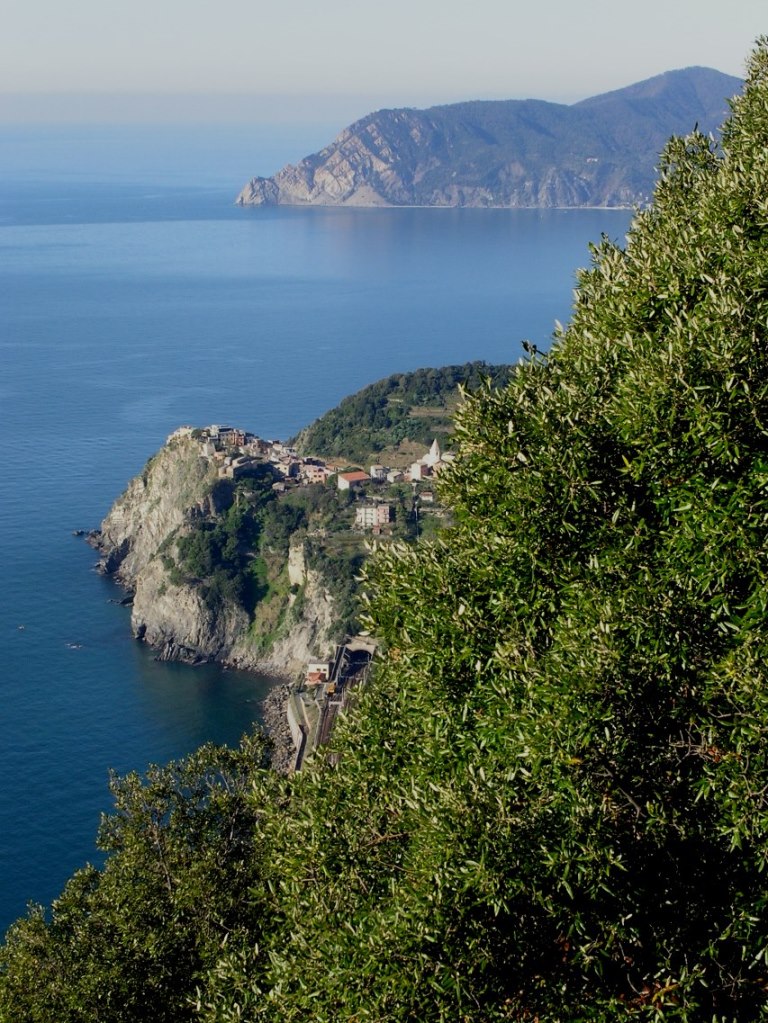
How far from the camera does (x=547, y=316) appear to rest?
121188mm

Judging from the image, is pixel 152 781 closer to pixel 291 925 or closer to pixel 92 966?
pixel 92 966

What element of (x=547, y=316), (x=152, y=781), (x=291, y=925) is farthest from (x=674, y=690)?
(x=547, y=316)

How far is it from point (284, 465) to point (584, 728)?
193 ft

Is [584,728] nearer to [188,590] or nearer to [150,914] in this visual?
[150,914]

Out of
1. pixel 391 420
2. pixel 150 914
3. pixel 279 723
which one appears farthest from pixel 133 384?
pixel 150 914

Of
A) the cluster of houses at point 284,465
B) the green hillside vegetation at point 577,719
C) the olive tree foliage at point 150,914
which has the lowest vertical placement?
the cluster of houses at point 284,465

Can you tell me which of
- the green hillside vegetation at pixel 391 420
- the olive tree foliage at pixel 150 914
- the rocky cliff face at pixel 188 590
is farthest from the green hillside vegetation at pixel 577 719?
the green hillside vegetation at pixel 391 420

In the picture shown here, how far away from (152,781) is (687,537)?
6.54 meters

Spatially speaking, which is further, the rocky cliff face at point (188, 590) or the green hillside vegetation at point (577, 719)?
the rocky cliff face at point (188, 590)

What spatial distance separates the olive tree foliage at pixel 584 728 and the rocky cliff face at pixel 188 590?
144ft

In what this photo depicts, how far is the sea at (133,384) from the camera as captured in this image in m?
42.2

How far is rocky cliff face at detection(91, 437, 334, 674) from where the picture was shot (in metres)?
52.9

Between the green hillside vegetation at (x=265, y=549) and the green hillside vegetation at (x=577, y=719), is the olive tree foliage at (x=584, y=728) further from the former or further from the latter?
the green hillside vegetation at (x=265, y=549)

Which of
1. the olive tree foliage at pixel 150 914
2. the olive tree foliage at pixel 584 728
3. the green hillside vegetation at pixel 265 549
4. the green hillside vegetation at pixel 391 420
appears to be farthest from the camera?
the green hillside vegetation at pixel 391 420
